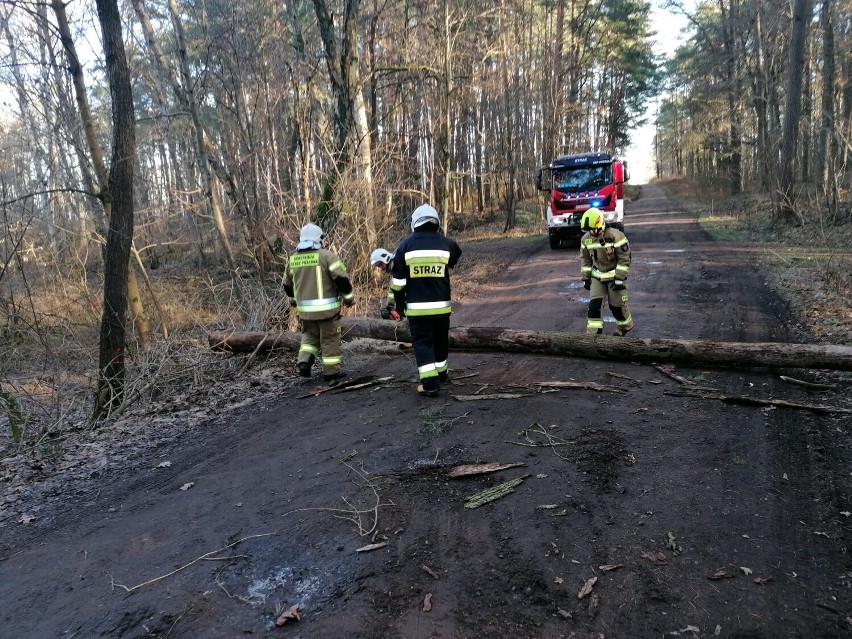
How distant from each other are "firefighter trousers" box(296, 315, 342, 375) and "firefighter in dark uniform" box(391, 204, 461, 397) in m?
1.32

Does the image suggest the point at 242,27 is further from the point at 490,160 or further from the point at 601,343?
the point at 490,160

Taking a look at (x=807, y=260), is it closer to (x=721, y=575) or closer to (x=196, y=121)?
(x=721, y=575)

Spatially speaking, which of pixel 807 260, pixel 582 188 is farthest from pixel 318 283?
pixel 582 188

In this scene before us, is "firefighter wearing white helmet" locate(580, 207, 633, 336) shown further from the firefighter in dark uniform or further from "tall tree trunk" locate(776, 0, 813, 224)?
"tall tree trunk" locate(776, 0, 813, 224)

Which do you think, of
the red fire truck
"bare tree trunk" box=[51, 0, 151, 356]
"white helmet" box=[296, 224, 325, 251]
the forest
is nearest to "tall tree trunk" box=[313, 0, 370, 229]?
the forest

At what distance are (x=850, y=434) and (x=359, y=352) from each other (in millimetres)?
6310

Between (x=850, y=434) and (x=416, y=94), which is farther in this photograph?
(x=416, y=94)

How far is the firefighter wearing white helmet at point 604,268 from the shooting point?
7.71m

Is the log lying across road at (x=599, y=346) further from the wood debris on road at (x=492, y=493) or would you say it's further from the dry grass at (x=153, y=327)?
the wood debris on road at (x=492, y=493)

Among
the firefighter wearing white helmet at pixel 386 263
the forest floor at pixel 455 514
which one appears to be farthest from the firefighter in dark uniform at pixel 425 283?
the forest floor at pixel 455 514

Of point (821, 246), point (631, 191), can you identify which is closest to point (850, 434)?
point (821, 246)

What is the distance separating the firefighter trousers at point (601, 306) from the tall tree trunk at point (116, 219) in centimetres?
664

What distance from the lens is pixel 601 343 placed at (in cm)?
695

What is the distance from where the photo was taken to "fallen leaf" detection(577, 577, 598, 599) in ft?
9.43
